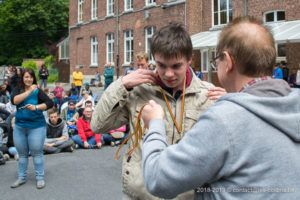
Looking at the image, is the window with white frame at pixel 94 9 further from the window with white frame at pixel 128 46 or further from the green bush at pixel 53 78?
the green bush at pixel 53 78

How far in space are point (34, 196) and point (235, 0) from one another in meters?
16.4

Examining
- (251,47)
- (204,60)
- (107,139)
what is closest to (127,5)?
(204,60)

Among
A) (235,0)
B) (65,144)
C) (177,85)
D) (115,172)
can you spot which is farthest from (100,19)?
(177,85)

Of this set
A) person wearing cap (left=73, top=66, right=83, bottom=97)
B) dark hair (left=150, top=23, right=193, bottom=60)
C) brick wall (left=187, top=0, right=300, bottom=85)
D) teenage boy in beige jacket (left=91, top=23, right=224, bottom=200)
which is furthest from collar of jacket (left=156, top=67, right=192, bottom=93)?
person wearing cap (left=73, top=66, right=83, bottom=97)

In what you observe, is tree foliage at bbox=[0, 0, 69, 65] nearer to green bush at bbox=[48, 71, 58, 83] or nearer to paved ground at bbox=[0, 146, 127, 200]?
green bush at bbox=[48, 71, 58, 83]

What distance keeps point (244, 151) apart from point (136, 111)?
98cm

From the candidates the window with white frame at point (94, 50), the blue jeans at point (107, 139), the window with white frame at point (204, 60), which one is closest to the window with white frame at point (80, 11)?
the window with white frame at point (94, 50)

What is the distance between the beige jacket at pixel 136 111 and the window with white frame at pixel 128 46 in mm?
22273

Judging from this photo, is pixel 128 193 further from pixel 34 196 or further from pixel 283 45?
pixel 283 45

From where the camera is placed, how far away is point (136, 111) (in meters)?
2.02

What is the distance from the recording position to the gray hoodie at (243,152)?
1.15 m

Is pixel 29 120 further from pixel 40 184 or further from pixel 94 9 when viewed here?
pixel 94 9

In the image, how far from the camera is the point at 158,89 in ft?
6.62

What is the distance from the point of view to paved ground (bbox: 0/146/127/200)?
4.92m
